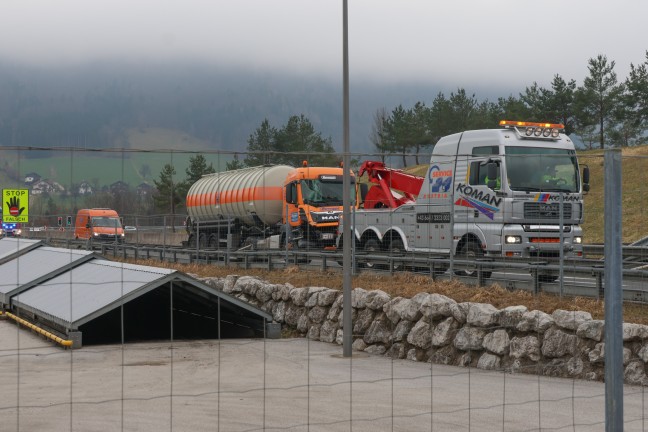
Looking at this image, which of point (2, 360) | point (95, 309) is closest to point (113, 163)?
point (95, 309)

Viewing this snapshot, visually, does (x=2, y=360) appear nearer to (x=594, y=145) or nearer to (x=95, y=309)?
(x=95, y=309)

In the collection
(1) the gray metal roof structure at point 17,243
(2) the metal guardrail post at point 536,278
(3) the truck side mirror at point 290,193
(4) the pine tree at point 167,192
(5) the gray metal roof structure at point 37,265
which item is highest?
(3) the truck side mirror at point 290,193

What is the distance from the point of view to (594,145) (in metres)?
79.3

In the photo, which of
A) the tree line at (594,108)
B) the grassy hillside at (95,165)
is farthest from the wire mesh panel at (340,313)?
the tree line at (594,108)

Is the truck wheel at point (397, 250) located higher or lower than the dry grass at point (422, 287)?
higher

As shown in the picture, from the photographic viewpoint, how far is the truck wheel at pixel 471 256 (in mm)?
17264

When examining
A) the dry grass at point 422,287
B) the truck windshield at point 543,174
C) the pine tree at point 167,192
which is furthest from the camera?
the truck windshield at point 543,174

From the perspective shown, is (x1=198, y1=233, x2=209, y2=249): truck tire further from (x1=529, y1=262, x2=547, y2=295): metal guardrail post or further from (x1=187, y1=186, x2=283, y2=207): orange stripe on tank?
(x1=529, y1=262, x2=547, y2=295): metal guardrail post

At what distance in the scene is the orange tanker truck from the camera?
41.0 ft

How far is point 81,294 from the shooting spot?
1567cm

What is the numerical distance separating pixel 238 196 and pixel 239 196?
0.02 metres

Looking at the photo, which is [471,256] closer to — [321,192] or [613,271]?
[321,192]

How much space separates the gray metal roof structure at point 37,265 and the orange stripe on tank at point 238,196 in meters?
1.44

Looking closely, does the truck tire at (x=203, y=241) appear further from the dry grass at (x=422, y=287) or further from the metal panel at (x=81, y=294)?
the metal panel at (x=81, y=294)
